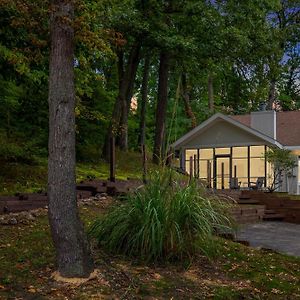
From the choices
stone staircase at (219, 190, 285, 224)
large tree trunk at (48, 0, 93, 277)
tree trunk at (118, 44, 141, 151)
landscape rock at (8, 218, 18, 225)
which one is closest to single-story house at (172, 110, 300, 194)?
tree trunk at (118, 44, 141, 151)

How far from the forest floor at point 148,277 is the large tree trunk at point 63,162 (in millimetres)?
252

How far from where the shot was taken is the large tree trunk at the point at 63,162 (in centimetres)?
430

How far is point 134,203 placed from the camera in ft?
17.1

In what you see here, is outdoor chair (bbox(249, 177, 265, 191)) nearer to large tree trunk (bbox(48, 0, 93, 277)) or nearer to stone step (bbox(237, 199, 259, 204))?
stone step (bbox(237, 199, 259, 204))

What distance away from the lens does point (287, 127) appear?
24938 millimetres

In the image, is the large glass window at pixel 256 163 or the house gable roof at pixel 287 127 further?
the large glass window at pixel 256 163

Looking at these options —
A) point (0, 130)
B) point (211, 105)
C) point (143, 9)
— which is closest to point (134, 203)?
point (0, 130)

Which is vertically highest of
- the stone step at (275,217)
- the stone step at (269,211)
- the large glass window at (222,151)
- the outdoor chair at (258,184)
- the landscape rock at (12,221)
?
the large glass window at (222,151)

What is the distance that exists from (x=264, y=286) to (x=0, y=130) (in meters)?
9.61

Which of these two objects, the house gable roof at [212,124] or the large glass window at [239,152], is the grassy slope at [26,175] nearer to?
the house gable roof at [212,124]

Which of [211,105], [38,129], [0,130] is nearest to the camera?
[0,130]

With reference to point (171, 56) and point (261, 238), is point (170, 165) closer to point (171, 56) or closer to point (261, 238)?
point (261, 238)

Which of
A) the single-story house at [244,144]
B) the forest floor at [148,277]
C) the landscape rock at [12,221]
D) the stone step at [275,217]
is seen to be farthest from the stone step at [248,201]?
the landscape rock at [12,221]

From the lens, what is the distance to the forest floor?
413 centimetres
